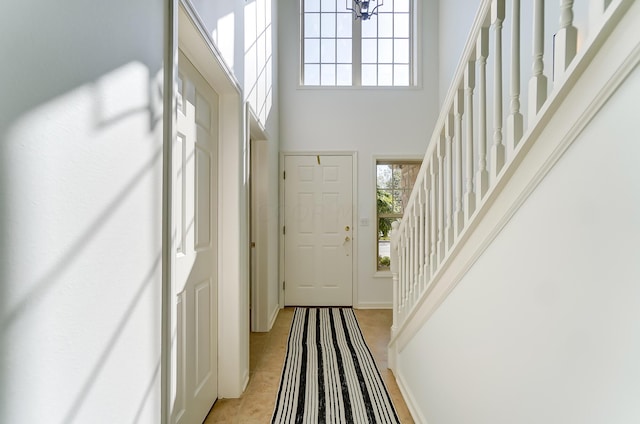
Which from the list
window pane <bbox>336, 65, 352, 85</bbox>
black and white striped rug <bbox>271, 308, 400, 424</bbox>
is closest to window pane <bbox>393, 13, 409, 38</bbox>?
window pane <bbox>336, 65, 352, 85</bbox>

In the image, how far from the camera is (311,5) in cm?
427

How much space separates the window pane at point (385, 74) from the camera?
4250mm

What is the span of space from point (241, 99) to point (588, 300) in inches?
79.3

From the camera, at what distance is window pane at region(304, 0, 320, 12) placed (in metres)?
4.26

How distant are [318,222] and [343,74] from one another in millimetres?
1939

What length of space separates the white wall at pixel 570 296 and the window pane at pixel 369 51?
3746 millimetres

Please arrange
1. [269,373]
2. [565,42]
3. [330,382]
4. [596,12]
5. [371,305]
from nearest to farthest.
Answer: [596,12] → [565,42] → [330,382] → [269,373] → [371,305]

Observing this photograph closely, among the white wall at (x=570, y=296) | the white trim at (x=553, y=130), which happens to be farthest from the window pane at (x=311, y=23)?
the white wall at (x=570, y=296)

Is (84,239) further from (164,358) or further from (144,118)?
(164,358)

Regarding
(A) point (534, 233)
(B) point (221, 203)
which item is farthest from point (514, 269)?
(B) point (221, 203)

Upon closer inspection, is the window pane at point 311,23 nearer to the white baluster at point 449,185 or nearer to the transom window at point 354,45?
the transom window at point 354,45

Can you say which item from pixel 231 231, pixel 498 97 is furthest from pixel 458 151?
pixel 231 231

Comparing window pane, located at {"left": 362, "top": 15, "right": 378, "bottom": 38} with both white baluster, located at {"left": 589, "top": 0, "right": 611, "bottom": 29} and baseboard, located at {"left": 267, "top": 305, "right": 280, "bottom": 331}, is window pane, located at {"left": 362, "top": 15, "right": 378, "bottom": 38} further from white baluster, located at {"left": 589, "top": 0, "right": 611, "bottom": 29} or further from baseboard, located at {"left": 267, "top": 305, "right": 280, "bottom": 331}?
white baluster, located at {"left": 589, "top": 0, "right": 611, "bottom": 29}

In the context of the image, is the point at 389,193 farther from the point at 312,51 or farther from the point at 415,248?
the point at 415,248
